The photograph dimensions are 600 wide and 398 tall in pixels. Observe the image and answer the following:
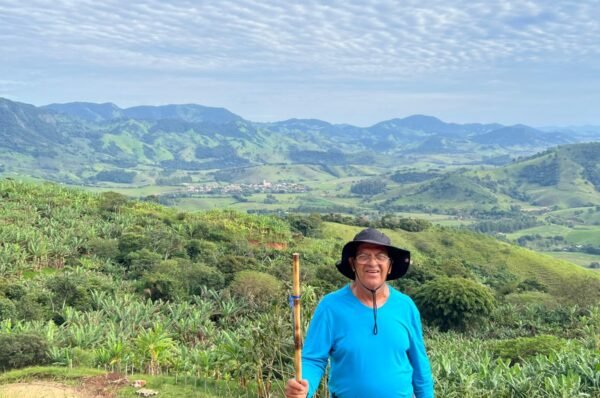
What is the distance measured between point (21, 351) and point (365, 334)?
14.3 metres

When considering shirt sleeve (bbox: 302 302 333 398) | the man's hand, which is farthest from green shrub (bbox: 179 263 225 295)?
the man's hand

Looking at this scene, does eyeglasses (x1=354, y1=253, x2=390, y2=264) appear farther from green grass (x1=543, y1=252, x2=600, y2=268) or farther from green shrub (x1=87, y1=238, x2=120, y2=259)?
green grass (x1=543, y1=252, x2=600, y2=268)

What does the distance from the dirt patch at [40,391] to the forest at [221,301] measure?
2080 mm

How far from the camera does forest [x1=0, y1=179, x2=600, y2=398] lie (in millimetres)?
11742

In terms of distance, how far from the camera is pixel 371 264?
14.0 ft

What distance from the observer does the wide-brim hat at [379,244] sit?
4.27m

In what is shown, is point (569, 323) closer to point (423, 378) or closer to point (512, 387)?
point (512, 387)

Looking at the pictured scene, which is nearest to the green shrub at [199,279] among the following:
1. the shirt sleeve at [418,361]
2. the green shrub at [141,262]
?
the green shrub at [141,262]

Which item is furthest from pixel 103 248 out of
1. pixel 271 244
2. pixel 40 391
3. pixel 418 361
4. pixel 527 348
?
pixel 418 361

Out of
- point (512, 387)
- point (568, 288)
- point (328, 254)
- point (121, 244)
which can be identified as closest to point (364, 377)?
point (512, 387)

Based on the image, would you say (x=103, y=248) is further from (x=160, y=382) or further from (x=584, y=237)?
(x=584, y=237)

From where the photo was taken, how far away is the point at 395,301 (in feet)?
14.1

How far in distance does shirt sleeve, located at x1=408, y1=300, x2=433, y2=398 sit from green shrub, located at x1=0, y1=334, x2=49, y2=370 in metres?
14.0

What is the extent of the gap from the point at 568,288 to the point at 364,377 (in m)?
50.5
